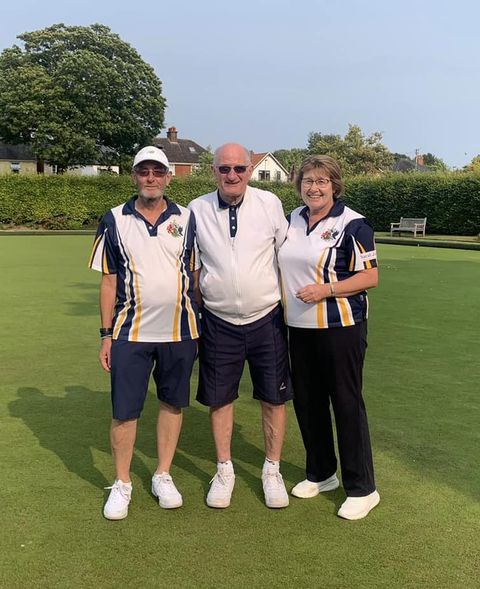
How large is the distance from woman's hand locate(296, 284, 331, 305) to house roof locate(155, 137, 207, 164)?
6749 cm

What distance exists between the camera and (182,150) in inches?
2840

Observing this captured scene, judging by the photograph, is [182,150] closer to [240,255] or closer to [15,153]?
[15,153]

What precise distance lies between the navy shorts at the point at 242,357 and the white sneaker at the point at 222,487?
1.20ft

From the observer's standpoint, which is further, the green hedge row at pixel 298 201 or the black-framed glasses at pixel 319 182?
the green hedge row at pixel 298 201

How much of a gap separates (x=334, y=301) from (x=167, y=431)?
115 cm

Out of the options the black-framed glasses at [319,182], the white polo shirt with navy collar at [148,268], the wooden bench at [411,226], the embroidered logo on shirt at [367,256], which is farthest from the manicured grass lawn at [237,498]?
the wooden bench at [411,226]

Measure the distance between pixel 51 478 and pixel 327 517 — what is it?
1589 millimetres

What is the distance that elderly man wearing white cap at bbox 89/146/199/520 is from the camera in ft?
10.1

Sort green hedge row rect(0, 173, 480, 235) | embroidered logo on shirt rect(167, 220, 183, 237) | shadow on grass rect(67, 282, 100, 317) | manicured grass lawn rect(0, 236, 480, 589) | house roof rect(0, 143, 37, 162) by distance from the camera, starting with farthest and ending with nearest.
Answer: house roof rect(0, 143, 37, 162), green hedge row rect(0, 173, 480, 235), shadow on grass rect(67, 282, 100, 317), embroidered logo on shirt rect(167, 220, 183, 237), manicured grass lawn rect(0, 236, 480, 589)

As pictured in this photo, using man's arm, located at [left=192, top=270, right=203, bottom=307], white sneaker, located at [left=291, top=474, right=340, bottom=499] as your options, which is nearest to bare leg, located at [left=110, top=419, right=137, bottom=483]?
man's arm, located at [left=192, top=270, right=203, bottom=307]

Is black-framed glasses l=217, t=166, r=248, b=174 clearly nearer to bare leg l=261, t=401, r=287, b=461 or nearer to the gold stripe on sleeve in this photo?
the gold stripe on sleeve

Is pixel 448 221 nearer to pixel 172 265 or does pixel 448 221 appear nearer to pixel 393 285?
pixel 393 285

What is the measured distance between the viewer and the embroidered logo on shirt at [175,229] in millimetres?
3094

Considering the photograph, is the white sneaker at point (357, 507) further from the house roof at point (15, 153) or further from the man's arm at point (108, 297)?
the house roof at point (15, 153)
